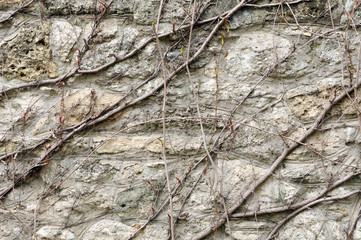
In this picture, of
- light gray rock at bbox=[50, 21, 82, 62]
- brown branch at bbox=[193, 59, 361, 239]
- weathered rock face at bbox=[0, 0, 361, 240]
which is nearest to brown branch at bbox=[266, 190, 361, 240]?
weathered rock face at bbox=[0, 0, 361, 240]

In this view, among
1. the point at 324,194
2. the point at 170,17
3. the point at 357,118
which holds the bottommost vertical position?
the point at 324,194

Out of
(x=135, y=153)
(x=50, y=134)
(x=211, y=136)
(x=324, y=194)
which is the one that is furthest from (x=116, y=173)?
(x=324, y=194)

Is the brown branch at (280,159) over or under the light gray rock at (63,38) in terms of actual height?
under

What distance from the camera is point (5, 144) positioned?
6.58ft

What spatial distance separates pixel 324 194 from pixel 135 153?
994mm

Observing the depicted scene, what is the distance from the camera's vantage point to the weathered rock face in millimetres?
1903

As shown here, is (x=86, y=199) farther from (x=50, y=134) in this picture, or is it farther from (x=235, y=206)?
(x=235, y=206)

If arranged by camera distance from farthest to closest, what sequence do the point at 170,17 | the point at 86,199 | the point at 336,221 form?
the point at 170,17, the point at 86,199, the point at 336,221

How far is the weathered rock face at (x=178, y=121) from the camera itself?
1903mm

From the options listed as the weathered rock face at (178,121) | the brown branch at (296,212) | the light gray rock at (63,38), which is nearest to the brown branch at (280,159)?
the weathered rock face at (178,121)

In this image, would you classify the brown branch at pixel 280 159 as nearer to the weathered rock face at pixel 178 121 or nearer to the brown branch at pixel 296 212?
the weathered rock face at pixel 178 121

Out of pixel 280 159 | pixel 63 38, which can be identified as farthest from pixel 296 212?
pixel 63 38

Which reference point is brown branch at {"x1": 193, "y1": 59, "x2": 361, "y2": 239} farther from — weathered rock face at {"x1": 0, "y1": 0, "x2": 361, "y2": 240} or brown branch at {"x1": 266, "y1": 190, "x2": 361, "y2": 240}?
brown branch at {"x1": 266, "y1": 190, "x2": 361, "y2": 240}

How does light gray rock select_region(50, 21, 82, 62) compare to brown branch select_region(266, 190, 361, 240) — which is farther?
light gray rock select_region(50, 21, 82, 62)
